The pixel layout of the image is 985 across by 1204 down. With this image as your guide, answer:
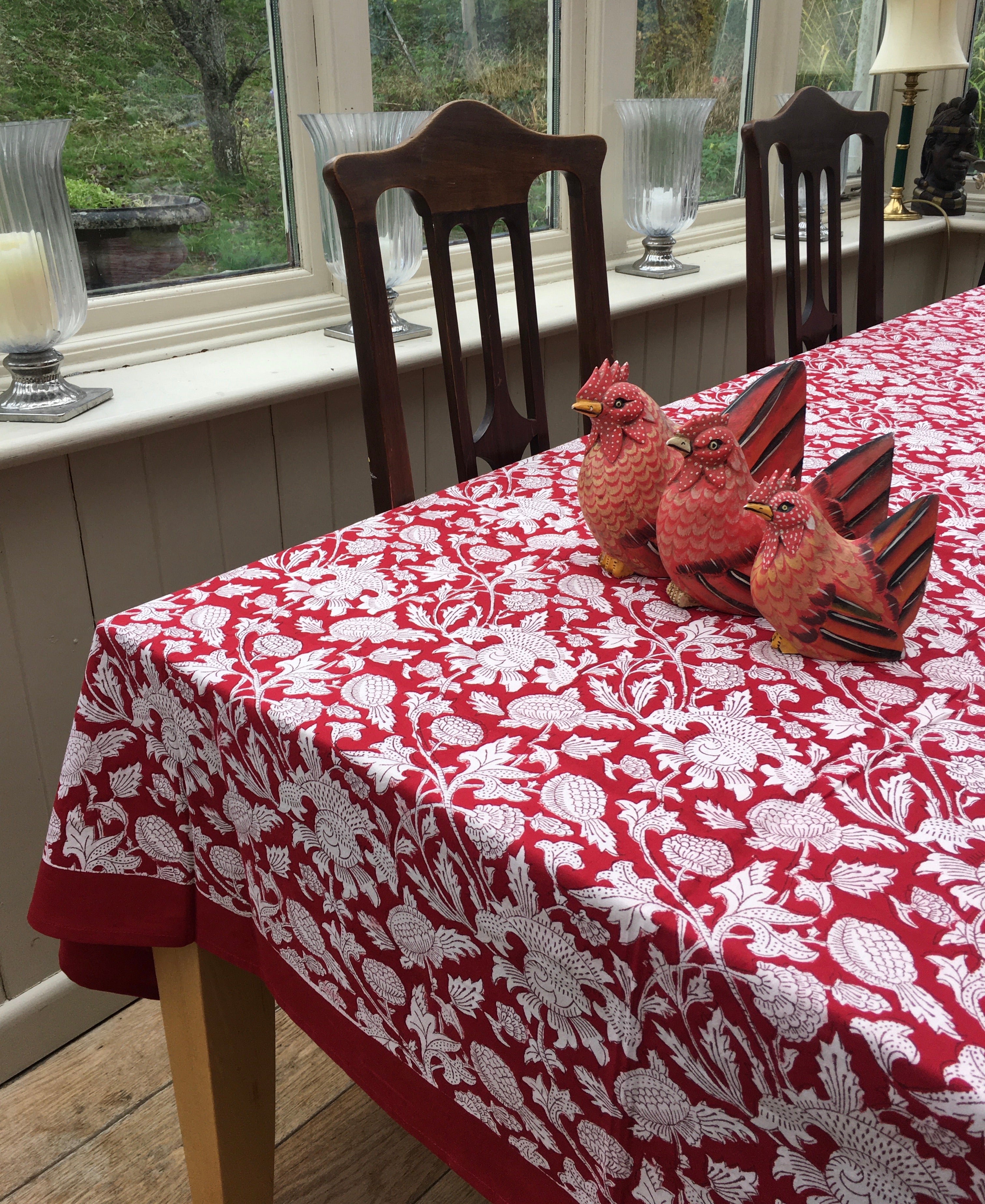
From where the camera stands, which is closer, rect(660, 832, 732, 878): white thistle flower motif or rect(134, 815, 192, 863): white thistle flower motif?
rect(660, 832, 732, 878): white thistle flower motif

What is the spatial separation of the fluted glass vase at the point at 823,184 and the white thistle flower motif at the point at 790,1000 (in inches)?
53.8

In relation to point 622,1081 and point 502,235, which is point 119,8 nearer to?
point 502,235

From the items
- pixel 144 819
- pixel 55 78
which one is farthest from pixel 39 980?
pixel 55 78

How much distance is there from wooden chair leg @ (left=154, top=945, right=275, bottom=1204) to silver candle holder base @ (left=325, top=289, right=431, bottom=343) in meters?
0.96

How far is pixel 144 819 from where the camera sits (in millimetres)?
732

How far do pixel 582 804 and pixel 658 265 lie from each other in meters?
1.70

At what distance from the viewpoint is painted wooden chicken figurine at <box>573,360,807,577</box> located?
75 centimetres

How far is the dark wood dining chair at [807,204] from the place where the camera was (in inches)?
59.7

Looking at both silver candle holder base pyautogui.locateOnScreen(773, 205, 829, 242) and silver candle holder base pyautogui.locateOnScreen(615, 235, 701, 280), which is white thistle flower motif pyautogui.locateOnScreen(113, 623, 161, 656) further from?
silver candle holder base pyautogui.locateOnScreen(773, 205, 829, 242)

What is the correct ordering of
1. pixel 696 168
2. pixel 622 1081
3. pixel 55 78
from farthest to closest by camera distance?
1. pixel 696 168
2. pixel 55 78
3. pixel 622 1081

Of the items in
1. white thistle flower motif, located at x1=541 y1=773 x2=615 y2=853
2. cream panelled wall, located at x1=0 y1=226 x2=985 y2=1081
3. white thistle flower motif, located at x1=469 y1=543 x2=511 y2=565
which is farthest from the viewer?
cream panelled wall, located at x1=0 y1=226 x2=985 y2=1081

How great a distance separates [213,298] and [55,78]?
33 centimetres

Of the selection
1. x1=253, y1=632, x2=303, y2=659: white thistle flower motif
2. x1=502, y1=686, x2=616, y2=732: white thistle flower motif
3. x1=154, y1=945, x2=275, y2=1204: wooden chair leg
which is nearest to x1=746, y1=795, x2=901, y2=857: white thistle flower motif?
x1=502, y1=686, x2=616, y2=732: white thistle flower motif

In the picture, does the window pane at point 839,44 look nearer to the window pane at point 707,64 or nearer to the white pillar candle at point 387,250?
the window pane at point 707,64
